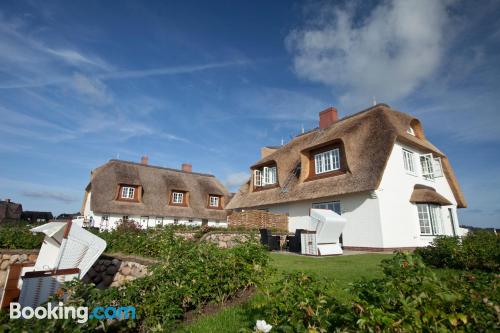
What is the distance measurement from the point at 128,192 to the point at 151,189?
94.6 inches

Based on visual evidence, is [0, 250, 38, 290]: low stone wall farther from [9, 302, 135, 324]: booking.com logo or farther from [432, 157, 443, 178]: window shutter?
[432, 157, 443, 178]: window shutter

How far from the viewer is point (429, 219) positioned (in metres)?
15.1

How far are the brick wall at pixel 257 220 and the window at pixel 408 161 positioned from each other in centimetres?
776

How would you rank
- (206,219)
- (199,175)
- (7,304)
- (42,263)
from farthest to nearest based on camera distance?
(199,175) < (206,219) < (42,263) < (7,304)

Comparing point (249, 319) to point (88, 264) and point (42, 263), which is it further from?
point (42, 263)

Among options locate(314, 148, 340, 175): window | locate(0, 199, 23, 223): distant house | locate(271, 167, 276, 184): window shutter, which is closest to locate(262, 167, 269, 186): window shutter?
locate(271, 167, 276, 184): window shutter

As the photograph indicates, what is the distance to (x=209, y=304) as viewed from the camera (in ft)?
16.0

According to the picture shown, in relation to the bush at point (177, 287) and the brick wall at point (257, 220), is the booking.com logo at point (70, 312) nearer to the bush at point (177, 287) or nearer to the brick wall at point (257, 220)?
the bush at point (177, 287)

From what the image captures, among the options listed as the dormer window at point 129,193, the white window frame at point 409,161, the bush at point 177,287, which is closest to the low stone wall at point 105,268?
the bush at point 177,287

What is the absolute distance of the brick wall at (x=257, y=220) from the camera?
1616cm

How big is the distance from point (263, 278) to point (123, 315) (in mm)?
2181

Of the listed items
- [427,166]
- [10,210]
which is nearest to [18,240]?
[427,166]

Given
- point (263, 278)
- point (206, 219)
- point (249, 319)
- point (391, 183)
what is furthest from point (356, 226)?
point (206, 219)

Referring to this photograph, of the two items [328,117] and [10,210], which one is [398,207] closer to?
[328,117]
